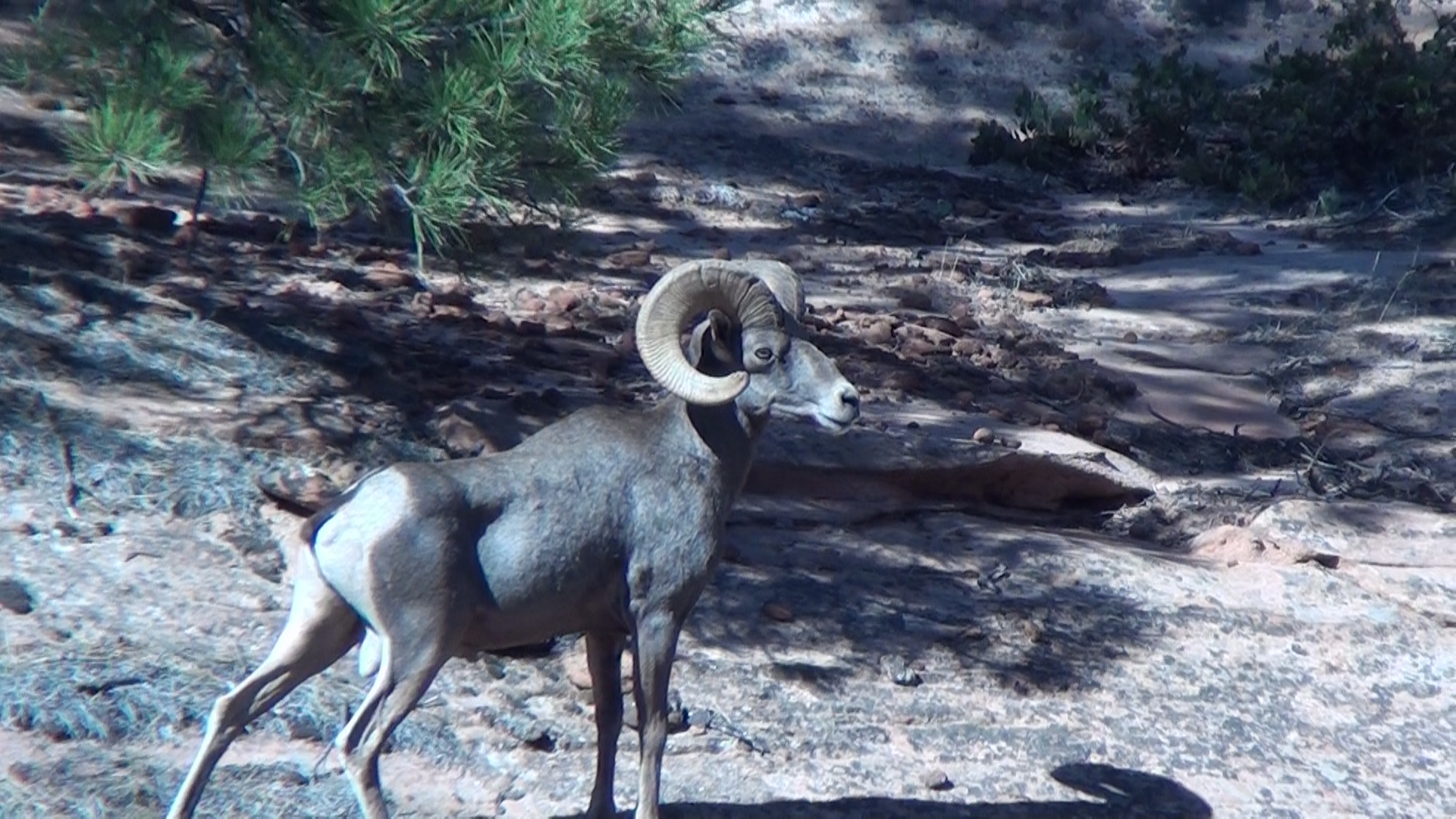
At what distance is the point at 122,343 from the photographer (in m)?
8.19

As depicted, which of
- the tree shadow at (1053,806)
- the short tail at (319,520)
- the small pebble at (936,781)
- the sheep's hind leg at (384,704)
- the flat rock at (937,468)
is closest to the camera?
the sheep's hind leg at (384,704)

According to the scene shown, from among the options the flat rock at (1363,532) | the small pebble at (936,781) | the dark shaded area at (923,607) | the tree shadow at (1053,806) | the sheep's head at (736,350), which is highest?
the sheep's head at (736,350)

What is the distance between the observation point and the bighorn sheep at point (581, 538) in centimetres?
498

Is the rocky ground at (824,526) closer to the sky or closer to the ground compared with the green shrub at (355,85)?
closer to the ground

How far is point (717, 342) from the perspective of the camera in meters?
5.73

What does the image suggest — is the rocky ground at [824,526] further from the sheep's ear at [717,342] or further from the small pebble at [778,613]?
the sheep's ear at [717,342]

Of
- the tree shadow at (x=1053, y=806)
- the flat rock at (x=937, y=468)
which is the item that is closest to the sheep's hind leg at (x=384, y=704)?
the tree shadow at (x=1053, y=806)

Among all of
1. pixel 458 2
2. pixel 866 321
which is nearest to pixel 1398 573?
pixel 866 321

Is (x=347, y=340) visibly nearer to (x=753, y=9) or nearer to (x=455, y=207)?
(x=455, y=207)

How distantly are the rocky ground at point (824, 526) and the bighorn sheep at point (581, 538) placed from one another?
0.70 meters

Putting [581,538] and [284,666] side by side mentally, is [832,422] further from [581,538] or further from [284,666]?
[284,666]

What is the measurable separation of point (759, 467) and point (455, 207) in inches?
101

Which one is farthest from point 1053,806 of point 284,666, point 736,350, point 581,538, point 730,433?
point 284,666

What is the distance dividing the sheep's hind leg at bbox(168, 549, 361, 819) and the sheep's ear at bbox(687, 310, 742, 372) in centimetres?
141
